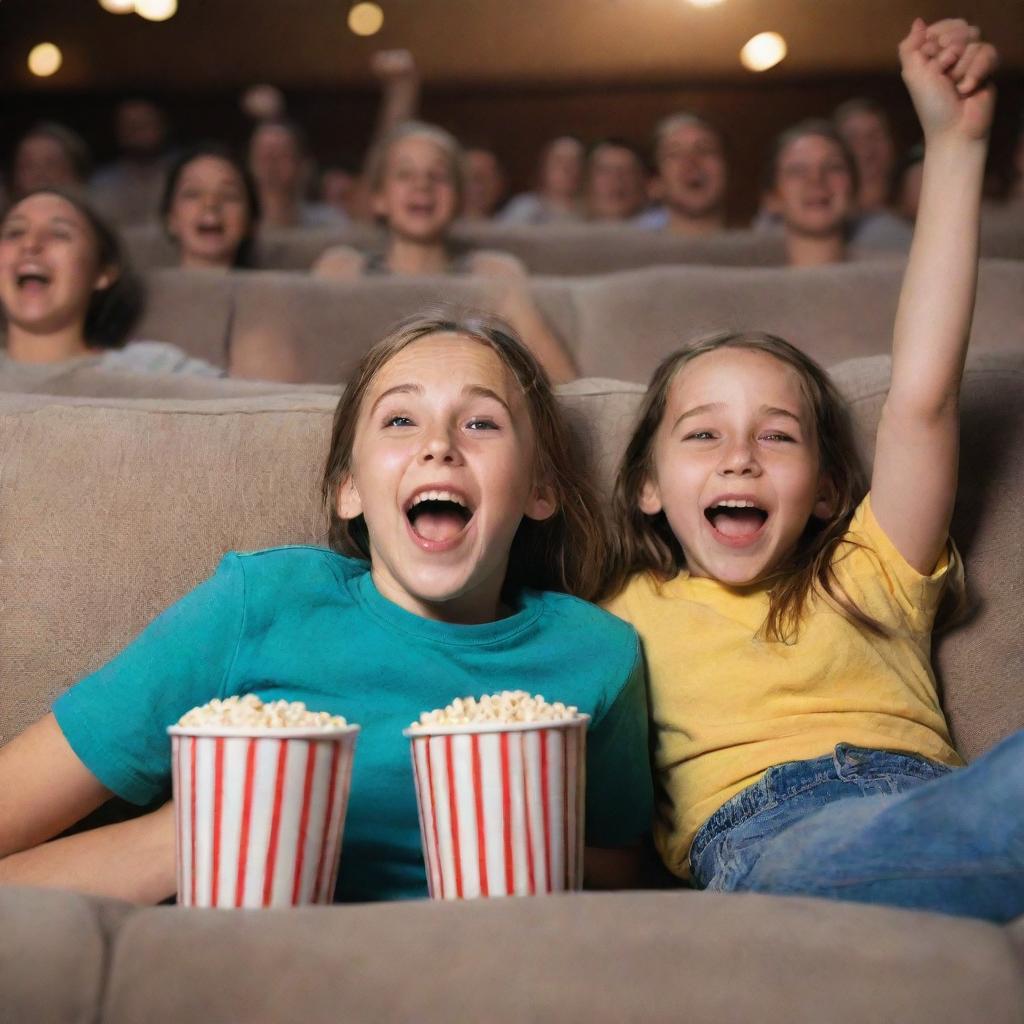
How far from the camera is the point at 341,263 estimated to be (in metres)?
3.09

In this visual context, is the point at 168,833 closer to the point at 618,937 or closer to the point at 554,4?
the point at 618,937

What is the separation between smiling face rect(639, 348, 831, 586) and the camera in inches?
45.5

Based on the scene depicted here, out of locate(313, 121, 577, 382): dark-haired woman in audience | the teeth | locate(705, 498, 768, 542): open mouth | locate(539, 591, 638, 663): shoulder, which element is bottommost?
locate(539, 591, 638, 663): shoulder

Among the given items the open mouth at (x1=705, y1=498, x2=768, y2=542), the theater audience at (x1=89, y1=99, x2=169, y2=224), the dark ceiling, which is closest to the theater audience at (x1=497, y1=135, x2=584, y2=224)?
the theater audience at (x1=89, y1=99, x2=169, y2=224)

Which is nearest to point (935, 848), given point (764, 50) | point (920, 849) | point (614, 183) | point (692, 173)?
point (920, 849)

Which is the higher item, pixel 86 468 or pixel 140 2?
pixel 140 2

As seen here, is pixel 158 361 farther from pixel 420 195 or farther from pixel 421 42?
pixel 421 42

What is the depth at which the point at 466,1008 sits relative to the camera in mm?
602

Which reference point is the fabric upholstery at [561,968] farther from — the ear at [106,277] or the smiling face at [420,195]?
the smiling face at [420,195]

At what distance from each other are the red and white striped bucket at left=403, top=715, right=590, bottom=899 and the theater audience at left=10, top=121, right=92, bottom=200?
4.05 metres

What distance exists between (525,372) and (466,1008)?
716 millimetres

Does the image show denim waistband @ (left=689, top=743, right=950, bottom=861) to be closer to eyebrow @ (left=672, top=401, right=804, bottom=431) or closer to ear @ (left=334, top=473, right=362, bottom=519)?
eyebrow @ (left=672, top=401, right=804, bottom=431)

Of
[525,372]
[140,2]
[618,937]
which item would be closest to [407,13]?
[140,2]

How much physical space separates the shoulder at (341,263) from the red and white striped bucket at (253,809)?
239 centimetres
